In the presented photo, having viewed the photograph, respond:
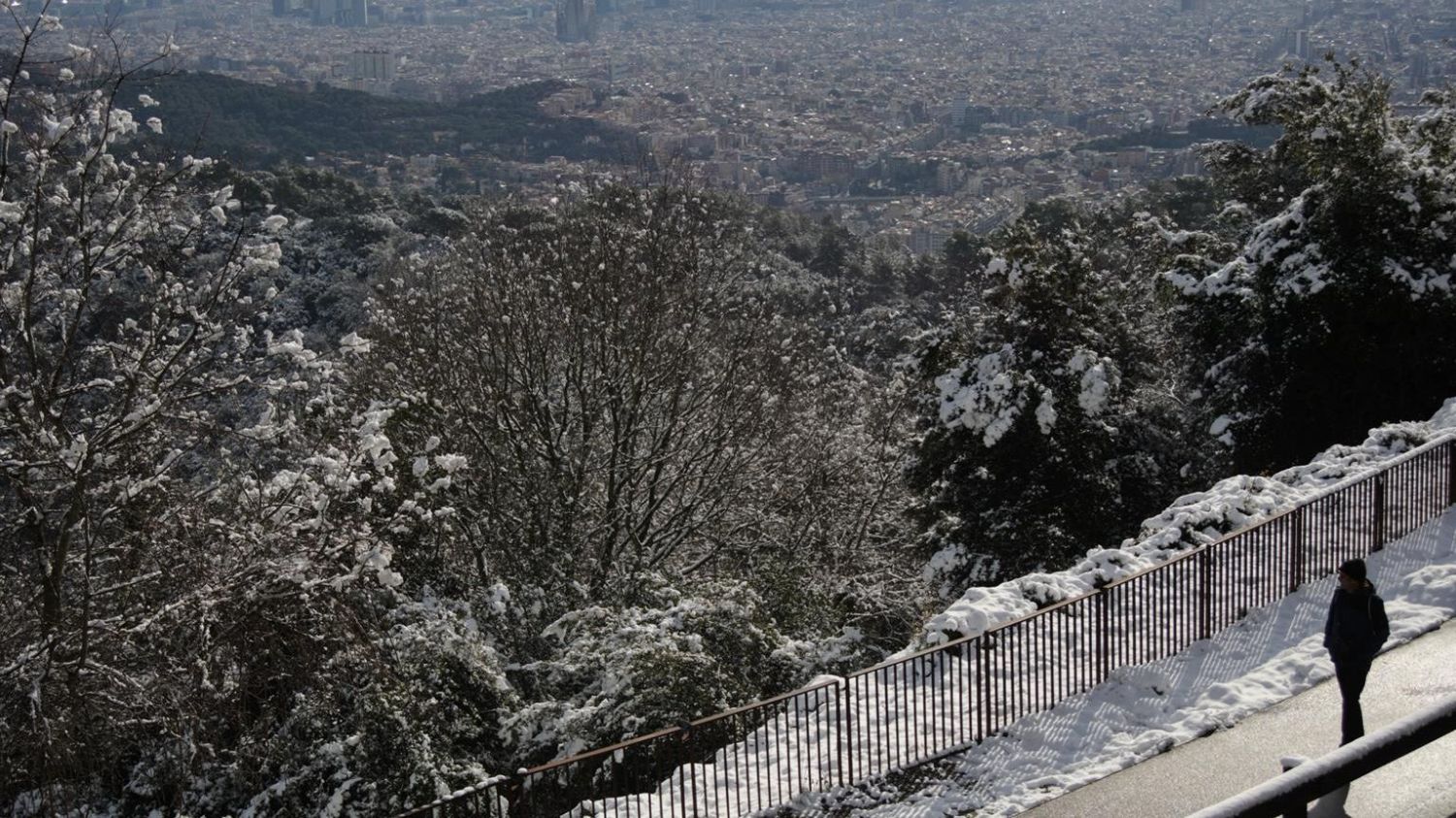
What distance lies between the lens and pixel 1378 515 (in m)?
12.8

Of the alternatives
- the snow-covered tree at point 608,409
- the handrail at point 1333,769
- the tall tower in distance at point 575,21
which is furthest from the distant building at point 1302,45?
the handrail at point 1333,769

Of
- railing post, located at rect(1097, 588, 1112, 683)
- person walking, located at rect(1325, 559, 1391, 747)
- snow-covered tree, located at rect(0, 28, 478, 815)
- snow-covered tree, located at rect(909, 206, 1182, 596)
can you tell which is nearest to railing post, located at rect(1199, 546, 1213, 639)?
railing post, located at rect(1097, 588, 1112, 683)

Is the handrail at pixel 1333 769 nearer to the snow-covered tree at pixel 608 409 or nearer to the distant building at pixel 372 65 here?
the snow-covered tree at pixel 608 409

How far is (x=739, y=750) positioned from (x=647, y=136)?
293 ft

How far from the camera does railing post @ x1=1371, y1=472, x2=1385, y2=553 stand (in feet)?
41.7

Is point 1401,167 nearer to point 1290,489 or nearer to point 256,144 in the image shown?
point 1290,489

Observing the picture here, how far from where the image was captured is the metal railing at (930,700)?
955 centimetres

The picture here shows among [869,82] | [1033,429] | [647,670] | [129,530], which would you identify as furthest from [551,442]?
[869,82]

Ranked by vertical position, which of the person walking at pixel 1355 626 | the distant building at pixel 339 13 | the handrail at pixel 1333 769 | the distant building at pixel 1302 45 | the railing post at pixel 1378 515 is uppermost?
the distant building at pixel 339 13

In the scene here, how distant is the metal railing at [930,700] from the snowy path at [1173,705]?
0.19 meters

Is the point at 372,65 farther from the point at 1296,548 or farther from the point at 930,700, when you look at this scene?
the point at 930,700

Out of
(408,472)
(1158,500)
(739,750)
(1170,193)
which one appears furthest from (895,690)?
(1170,193)

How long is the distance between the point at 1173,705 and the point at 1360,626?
2.22 metres

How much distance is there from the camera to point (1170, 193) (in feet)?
168
